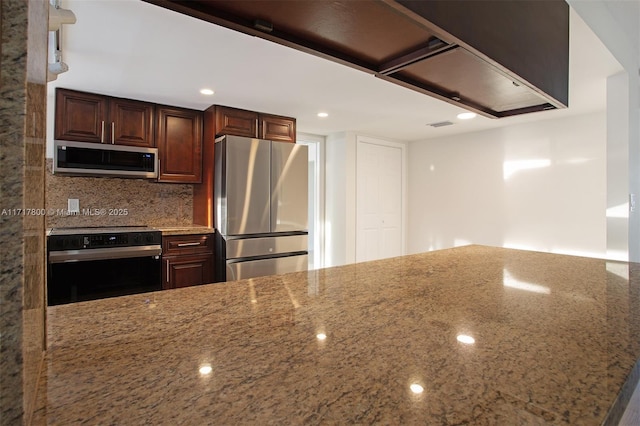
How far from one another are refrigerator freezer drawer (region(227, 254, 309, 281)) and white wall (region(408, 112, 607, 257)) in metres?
2.59

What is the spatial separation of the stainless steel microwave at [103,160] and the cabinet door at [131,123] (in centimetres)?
9

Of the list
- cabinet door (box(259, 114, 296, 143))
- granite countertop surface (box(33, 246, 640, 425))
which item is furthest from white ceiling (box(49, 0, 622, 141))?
granite countertop surface (box(33, 246, 640, 425))

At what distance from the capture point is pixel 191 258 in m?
3.17

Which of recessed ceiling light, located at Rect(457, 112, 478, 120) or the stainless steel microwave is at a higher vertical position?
recessed ceiling light, located at Rect(457, 112, 478, 120)

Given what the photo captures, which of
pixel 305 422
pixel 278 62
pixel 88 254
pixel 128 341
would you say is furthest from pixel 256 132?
pixel 305 422

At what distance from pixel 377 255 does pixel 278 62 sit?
3.51 m

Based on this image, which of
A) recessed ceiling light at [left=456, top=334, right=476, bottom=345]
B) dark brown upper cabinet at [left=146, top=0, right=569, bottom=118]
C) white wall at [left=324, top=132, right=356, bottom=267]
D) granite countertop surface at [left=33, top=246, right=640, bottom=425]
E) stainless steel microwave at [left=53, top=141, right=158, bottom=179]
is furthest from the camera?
white wall at [left=324, top=132, right=356, bottom=267]

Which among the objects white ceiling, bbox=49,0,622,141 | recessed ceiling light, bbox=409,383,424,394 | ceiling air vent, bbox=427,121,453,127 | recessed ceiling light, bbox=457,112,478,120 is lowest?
recessed ceiling light, bbox=409,383,424,394

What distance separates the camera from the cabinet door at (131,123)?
3049 millimetres

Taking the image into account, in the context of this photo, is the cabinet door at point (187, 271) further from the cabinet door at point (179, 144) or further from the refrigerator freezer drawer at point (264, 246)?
the cabinet door at point (179, 144)

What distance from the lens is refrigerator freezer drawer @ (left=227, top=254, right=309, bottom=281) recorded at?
124 inches

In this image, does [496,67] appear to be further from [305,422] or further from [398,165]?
[398,165]

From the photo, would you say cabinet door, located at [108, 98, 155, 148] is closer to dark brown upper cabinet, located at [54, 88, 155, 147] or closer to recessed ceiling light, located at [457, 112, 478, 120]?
dark brown upper cabinet, located at [54, 88, 155, 147]

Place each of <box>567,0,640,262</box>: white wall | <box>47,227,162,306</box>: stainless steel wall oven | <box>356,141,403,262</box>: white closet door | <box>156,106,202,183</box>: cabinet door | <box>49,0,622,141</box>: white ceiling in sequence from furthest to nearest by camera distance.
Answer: <box>356,141,403,262</box>: white closet door → <box>156,106,202,183</box>: cabinet door → <box>47,227,162,306</box>: stainless steel wall oven → <box>567,0,640,262</box>: white wall → <box>49,0,622,141</box>: white ceiling
